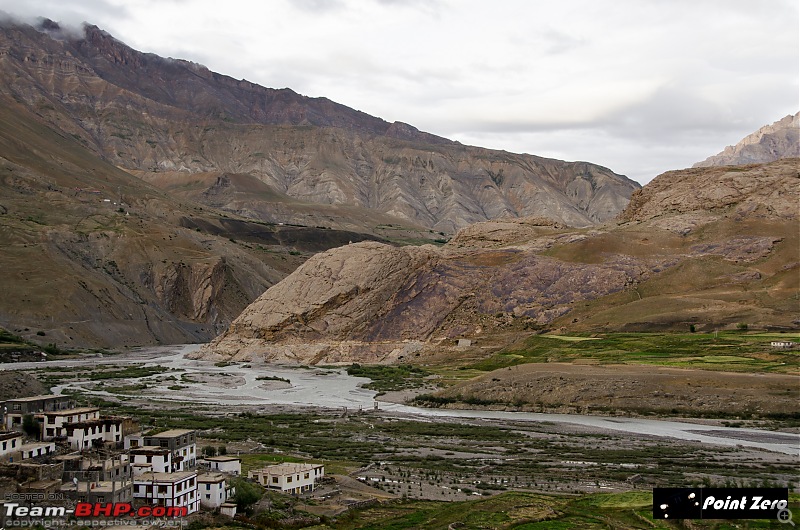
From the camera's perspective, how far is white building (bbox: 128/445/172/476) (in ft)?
125

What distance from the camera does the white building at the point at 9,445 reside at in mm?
38156

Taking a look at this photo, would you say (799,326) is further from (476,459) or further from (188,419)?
(188,419)

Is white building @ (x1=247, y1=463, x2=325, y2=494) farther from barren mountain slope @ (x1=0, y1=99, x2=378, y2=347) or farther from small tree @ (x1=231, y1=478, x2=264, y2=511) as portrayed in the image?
barren mountain slope @ (x1=0, y1=99, x2=378, y2=347)

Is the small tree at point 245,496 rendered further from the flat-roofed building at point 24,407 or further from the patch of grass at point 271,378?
the patch of grass at point 271,378

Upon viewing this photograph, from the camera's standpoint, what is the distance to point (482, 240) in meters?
140

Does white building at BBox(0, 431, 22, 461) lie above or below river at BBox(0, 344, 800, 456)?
above

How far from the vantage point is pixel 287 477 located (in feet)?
139

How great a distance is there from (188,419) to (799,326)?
63.5 meters

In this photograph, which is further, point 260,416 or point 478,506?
point 260,416

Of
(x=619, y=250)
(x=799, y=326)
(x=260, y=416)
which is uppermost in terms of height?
(x=619, y=250)

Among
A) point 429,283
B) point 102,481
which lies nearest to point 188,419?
point 102,481

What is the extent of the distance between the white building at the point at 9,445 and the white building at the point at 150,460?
480 centimetres

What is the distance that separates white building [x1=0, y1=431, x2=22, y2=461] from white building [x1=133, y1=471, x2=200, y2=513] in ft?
20.8

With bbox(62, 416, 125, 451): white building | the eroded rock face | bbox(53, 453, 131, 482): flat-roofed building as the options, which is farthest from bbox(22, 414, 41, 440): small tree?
the eroded rock face
